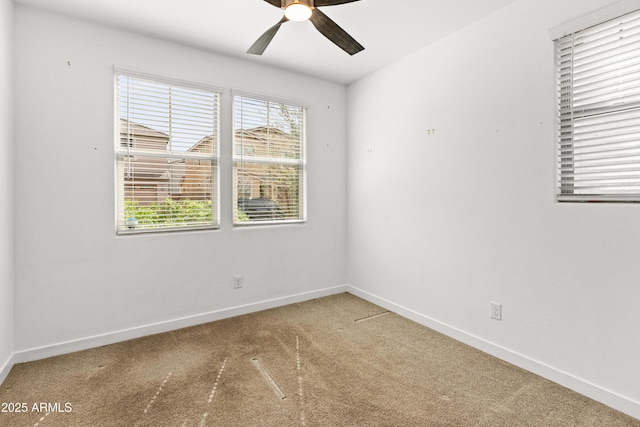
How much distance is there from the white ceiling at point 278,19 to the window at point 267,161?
0.57m

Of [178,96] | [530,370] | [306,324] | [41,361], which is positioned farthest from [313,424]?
[178,96]

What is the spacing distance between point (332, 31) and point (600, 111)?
1.74m

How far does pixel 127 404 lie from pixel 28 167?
6.12ft

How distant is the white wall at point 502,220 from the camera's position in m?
1.91

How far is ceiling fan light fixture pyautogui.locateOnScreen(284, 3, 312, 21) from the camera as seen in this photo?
180 centimetres

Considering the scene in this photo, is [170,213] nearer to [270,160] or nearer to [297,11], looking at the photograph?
[270,160]

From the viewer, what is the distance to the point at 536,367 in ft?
7.25

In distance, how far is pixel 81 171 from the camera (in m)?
2.54

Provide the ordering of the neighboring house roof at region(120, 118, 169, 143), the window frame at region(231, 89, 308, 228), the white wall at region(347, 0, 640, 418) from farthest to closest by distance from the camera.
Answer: the window frame at region(231, 89, 308, 228)
the neighboring house roof at region(120, 118, 169, 143)
the white wall at region(347, 0, 640, 418)

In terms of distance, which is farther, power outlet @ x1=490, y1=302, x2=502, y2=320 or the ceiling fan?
power outlet @ x1=490, y1=302, x2=502, y2=320

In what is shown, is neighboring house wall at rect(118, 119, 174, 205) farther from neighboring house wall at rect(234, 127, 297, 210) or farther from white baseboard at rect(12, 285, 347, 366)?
white baseboard at rect(12, 285, 347, 366)

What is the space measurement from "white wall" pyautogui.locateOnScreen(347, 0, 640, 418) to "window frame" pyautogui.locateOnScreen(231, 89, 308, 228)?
0.84 meters

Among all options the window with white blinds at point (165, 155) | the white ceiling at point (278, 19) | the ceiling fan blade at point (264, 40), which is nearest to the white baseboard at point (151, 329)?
the window with white blinds at point (165, 155)

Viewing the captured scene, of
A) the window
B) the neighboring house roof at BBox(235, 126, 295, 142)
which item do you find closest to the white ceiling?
the window
